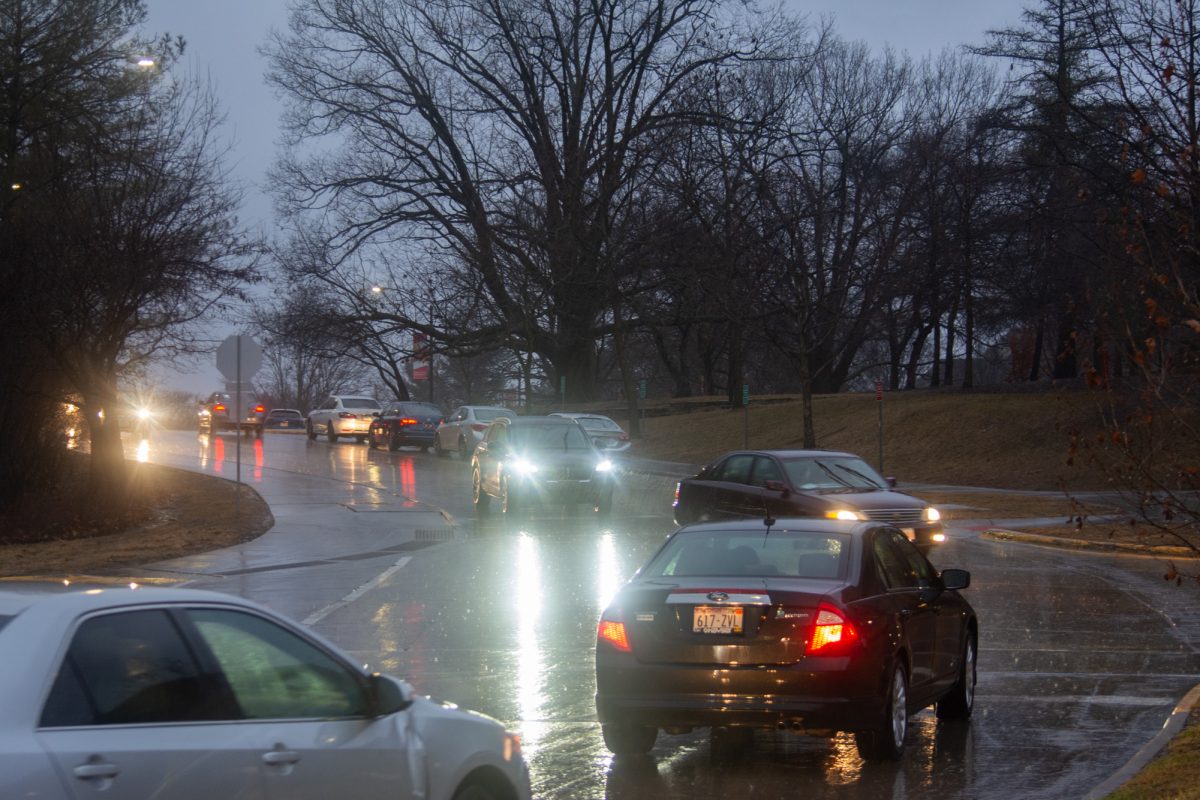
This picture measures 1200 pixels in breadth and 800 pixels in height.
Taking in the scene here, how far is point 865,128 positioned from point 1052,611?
41.3 m

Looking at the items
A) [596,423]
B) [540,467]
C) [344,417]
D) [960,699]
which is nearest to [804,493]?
[540,467]

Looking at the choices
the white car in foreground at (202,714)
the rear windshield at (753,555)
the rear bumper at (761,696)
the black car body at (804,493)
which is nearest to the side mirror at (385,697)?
the white car in foreground at (202,714)

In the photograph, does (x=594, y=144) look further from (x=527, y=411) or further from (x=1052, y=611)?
(x=1052, y=611)

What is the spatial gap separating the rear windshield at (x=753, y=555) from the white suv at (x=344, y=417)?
46355 millimetres

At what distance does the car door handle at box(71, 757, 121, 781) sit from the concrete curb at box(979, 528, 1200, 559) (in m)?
17.9

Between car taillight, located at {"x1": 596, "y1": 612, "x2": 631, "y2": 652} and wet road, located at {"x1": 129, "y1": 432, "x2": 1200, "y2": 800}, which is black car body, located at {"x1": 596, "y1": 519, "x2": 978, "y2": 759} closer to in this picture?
car taillight, located at {"x1": 596, "y1": 612, "x2": 631, "y2": 652}

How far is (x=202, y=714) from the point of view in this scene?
14.4 ft

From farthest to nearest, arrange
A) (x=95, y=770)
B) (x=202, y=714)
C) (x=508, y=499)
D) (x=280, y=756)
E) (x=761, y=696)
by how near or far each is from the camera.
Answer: (x=508, y=499) < (x=761, y=696) < (x=280, y=756) < (x=202, y=714) < (x=95, y=770)

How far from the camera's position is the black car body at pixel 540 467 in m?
26.2

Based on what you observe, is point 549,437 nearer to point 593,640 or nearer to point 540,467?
point 540,467

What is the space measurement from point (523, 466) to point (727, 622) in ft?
60.2

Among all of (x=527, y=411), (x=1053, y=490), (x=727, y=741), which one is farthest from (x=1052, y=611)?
(x=527, y=411)

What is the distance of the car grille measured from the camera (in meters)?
18.4

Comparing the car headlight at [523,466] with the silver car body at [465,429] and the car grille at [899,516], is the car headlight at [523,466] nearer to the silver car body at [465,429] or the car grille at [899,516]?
the car grille at [899,516]
